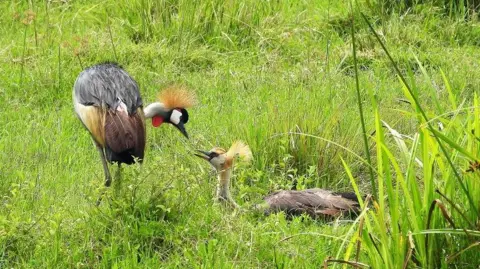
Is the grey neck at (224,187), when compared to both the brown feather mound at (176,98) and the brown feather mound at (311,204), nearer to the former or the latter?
the brown feather mound at (311,204)

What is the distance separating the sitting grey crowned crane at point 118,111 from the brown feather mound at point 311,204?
767 millimetres

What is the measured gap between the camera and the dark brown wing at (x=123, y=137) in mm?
5664

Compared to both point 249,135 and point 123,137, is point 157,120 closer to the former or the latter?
point 249,135

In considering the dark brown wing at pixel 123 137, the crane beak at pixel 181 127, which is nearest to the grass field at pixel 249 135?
the crane beak at pixel 181 127

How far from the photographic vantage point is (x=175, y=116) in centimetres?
671

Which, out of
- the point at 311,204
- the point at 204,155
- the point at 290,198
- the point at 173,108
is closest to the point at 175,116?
the point at 173,108

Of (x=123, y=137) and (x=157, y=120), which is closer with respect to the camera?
(x=123, y=137)

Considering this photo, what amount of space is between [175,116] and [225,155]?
0.94 meters

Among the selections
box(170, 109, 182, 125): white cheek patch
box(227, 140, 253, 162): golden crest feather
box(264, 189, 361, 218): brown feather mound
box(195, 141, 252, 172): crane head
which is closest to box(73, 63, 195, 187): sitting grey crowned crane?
box(170, 109, 182, 125): white cheek patch

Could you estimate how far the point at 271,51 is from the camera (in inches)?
337

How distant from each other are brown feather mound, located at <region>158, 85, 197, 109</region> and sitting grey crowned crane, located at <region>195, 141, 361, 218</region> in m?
0.91

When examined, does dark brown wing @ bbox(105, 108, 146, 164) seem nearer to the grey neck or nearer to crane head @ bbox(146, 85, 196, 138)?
the grey neck

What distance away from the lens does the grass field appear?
13.7 feet

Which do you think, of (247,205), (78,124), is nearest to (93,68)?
(78,124)
